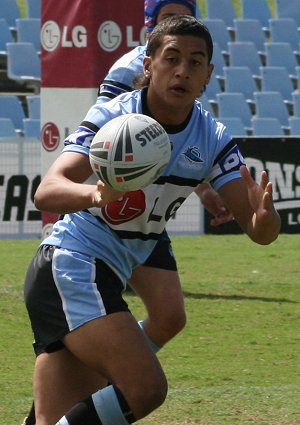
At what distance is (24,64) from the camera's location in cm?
1906

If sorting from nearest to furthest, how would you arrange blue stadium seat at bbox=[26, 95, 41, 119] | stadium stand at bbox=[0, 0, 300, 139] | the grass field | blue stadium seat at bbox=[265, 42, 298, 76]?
the grass field, blue stadium seat at bbox=[26, 95, 41, 119], stadium stand at bbox=[0, 0, 300, 139], blue stadium seat at bbox=[265, 42, 298, 76]

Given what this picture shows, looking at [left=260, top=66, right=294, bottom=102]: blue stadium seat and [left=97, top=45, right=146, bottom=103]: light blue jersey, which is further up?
[left=97, top=45, right=146, bottom=103]: light blue jersey

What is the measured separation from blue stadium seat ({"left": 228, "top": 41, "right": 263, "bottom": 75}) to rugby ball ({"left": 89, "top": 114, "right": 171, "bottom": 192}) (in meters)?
17.1

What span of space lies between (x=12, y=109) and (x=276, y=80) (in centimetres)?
513

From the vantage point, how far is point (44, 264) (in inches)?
193

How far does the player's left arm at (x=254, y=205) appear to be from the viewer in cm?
472

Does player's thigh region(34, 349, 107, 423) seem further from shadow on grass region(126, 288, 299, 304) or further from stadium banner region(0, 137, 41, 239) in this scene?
stadium banner region(0, 137, 41, 239)

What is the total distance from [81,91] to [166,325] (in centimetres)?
567

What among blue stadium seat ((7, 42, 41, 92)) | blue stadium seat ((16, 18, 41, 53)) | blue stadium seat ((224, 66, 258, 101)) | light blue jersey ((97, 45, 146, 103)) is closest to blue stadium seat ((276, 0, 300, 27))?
blue stadium seat ((224, 66, 258, 101))

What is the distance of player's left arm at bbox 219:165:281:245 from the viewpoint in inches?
186

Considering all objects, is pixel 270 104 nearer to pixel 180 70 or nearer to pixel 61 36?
pixel 61 36

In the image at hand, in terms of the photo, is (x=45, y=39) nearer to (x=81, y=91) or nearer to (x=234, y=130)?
(x=81, y=91)

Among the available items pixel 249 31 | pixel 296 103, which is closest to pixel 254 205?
pixel 296 103

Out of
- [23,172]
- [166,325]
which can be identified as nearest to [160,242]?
[166,325]
